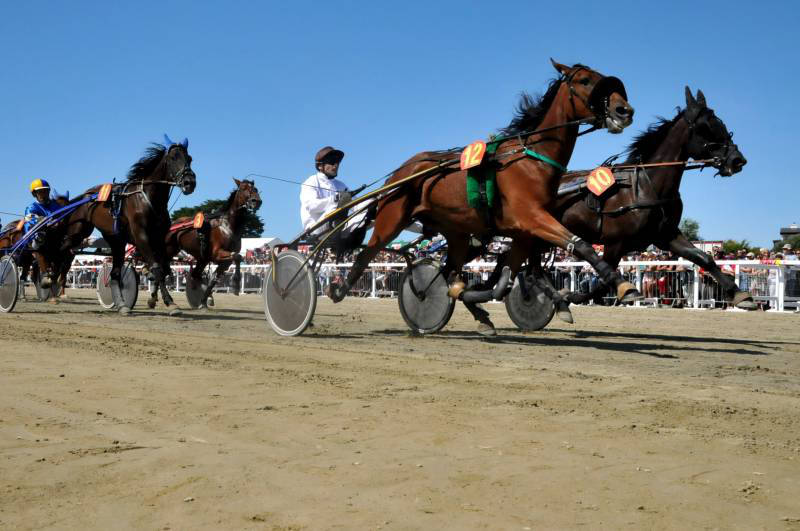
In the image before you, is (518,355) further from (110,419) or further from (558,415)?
(110,419)

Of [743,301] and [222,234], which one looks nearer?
[743,301]

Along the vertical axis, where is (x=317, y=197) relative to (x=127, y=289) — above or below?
above

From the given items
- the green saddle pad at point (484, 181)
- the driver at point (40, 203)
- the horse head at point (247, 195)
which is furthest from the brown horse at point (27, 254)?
the green saddle pad at point (484, 181)

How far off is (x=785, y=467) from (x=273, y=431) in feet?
7.90

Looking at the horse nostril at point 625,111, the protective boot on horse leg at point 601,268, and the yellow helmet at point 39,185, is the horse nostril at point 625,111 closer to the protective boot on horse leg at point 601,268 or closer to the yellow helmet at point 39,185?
the protective boot on horse leg at point 601,268

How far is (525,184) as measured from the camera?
8.45m

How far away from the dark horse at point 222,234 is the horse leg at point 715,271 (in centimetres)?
928

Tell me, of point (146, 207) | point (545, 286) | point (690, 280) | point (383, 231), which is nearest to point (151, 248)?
point (146, 207)

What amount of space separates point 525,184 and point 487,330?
7.22 feet

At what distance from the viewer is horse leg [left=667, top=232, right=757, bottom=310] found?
856cm

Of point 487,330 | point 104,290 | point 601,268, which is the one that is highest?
point 601,268

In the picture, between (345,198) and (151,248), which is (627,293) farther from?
(151,248)

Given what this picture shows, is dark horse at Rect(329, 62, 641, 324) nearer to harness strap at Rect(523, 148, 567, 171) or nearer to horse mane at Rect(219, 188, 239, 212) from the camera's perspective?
harness strap at Rect(523, 148, 567, 171)

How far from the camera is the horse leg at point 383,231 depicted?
968cm
